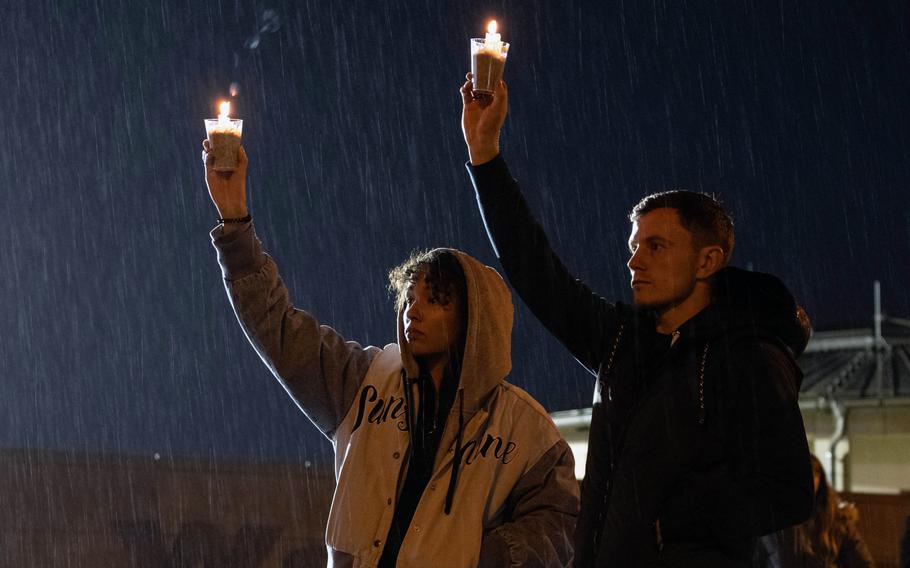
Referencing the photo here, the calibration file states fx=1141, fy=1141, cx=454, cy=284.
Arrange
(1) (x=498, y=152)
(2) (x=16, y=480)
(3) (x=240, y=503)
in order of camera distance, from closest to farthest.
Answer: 1. (1) (x=498, y=152)
2. (2) (x=16, y=480)
3. (3) (x=240, y=503)

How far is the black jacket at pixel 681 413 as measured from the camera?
3213mm

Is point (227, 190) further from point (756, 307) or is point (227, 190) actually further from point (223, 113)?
point (756, 307)

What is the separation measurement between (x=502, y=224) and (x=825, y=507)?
164 inches

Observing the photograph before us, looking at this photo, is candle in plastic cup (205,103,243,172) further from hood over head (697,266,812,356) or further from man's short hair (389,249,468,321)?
hood over head (697,266,812,356)

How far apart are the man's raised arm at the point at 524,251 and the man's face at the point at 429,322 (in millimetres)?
→ 529

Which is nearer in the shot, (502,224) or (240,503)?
(502,224)

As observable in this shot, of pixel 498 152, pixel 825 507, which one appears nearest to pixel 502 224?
pixel 498 152

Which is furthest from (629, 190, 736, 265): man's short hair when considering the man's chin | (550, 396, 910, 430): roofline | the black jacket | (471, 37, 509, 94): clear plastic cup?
(550, 396, 910, 430): roofline

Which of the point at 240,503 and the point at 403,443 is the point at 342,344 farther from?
the point at 240,503

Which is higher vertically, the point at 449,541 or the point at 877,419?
the point at 449,541

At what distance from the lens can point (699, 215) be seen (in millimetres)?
3611

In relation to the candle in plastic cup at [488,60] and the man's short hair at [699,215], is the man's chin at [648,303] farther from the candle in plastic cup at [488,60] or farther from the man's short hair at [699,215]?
the candle in plastic cup at [488,60]

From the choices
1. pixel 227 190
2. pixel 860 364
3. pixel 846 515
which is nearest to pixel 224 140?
pixel 227 190

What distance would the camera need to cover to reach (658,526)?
10.8 ft
